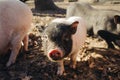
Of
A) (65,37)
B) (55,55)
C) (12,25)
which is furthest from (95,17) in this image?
(55,55)

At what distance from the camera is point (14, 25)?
5.29m

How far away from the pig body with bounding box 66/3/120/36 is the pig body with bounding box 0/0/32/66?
6.31 feet

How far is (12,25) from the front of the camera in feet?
17.3

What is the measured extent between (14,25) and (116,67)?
5.65ft

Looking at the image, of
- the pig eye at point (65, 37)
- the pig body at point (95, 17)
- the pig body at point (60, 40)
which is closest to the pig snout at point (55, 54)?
the pig body at point (60, 40)

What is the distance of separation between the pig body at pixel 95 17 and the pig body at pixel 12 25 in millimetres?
1924

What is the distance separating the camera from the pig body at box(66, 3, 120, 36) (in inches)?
262

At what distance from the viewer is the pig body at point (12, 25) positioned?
17.3 feet

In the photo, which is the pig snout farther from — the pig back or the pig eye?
the pig back

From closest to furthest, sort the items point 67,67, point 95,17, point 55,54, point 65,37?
point 55,54 → point 65,37 → point 67,67 → point 95,17

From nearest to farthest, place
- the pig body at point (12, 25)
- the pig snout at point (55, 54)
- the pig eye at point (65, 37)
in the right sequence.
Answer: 1. the pig snout at point (55, 54)
2. the pig eye at point (65, 37)
3. the pig body at point (12, 25)

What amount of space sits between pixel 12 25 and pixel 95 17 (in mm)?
2408

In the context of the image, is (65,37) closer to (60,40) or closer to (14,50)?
(60,40)

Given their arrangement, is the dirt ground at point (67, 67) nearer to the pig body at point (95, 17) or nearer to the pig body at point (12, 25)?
the pig body at point (12, 25)
